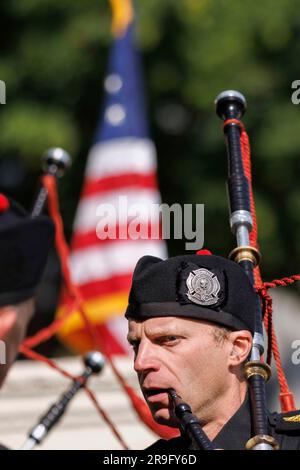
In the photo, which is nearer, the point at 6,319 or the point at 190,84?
the point at 6,319

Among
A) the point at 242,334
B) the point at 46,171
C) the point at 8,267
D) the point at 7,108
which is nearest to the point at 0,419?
the point at 46,171

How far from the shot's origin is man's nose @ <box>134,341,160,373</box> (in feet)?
9.11

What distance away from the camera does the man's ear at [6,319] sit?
11.8ft

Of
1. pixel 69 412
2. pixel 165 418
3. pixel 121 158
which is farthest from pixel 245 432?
pixel 121 158

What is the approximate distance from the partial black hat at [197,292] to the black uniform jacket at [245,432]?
0.25 metres

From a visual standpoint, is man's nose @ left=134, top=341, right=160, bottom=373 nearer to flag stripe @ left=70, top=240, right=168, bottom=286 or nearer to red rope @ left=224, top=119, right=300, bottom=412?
red rope @ left=224, top=119, right=300, bottom=412

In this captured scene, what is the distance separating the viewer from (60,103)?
9992mm

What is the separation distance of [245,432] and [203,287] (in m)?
0.41

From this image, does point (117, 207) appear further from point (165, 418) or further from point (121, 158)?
point (165, 418)

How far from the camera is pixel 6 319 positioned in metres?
3.65

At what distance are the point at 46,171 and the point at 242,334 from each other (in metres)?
2.23

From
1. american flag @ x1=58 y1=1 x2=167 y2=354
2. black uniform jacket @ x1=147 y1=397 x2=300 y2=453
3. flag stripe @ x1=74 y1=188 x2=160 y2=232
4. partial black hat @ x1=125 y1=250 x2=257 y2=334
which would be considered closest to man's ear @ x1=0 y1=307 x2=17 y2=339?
partial black hat @ x1=125 y1=250 x2=257 y2=334

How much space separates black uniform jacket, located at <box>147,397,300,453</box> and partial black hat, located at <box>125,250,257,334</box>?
248mm

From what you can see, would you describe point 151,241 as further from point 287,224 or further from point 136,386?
point 287,224
